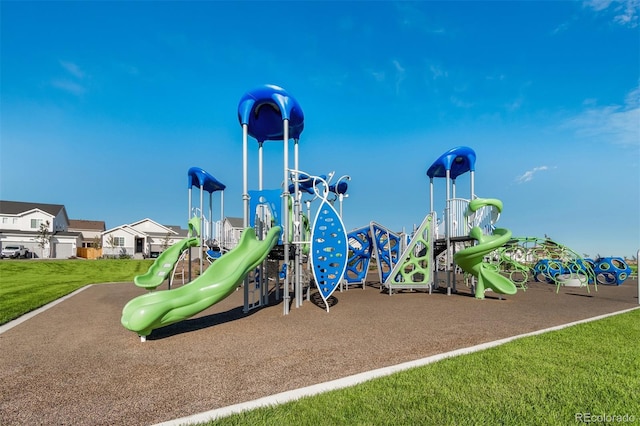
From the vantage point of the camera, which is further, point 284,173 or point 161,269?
point 161,269

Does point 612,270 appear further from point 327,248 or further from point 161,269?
point 161,269

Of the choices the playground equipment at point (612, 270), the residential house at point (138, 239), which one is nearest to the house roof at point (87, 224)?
the residential house at point (138, 239)

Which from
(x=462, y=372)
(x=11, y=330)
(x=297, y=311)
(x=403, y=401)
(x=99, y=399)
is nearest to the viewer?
(x=403, y=401)

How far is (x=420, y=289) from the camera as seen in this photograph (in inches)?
622

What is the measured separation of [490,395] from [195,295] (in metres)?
5.24

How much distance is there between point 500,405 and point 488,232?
1089 cm

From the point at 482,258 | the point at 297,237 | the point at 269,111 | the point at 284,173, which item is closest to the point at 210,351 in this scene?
the point at 297,237

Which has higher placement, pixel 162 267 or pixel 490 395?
pixel 162 267

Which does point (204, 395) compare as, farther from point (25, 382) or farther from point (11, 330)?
point (11, 330)

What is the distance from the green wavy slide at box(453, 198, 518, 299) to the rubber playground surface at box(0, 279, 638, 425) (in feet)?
4.42

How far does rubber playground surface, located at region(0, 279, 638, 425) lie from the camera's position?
159 inches

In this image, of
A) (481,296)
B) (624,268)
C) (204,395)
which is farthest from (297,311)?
(624,268)

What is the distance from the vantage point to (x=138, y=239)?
50.8m

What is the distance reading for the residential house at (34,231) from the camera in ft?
144
